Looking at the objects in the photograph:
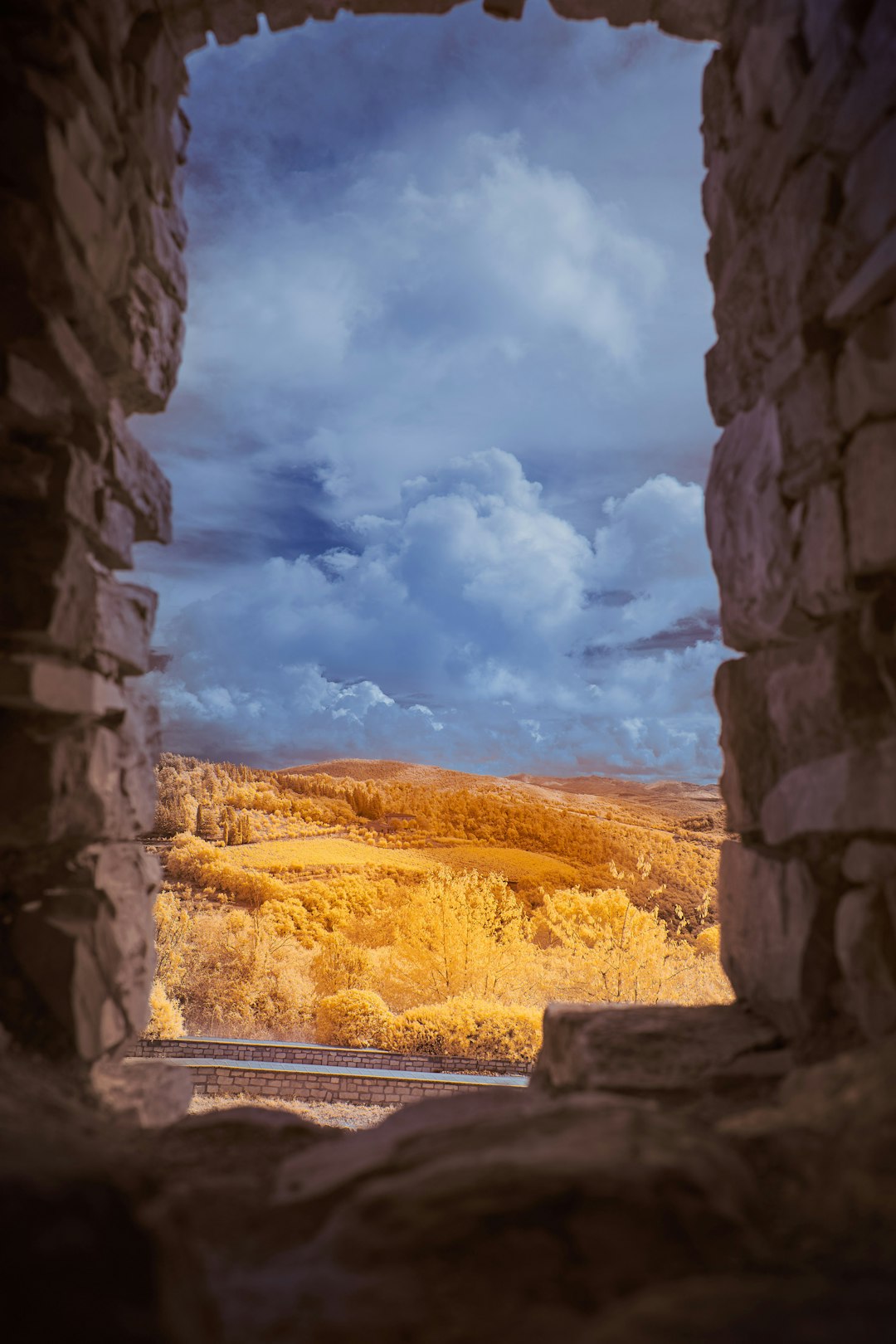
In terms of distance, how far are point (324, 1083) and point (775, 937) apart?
724cm

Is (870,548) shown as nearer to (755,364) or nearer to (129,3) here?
(755,364)

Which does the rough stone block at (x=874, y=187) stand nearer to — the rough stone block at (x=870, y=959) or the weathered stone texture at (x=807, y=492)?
the weathered stone texture at (x=807, y=492)

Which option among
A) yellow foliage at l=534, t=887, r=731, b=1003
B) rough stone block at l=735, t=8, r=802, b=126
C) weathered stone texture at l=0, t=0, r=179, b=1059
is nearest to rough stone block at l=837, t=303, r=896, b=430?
rough stone block at l=735, t=8, r=802, b=126

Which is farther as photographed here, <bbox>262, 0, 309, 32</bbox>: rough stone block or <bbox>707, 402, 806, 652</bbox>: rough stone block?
<bbox>262, 0, 309, 32</bbox>: rough stone block

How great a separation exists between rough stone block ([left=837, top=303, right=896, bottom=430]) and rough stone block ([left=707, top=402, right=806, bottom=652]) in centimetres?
29

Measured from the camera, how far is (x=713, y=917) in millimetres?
14953

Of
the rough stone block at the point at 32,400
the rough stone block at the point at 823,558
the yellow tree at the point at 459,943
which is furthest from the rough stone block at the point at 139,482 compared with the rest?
the yellow tree at the point at 459,943

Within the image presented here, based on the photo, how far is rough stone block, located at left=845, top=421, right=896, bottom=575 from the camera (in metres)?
1.73

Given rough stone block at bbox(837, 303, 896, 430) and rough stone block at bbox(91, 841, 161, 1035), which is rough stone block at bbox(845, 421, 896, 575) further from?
rough stone block at bbox(91, 841, 161, 1035)

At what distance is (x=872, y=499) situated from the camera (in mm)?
1787

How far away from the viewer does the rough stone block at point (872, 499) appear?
1.73 m

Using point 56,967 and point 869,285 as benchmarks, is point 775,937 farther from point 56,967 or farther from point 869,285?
point 56,967

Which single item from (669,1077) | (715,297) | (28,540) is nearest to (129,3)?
(28,540)

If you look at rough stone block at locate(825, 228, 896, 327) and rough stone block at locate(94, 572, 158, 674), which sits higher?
rough stone block at locate(825, 228, 896, 327)
